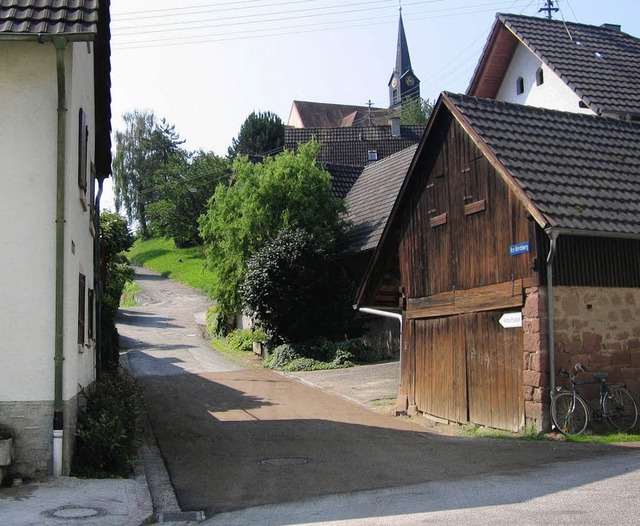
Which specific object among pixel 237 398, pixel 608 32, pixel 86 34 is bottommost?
pixel 237 398

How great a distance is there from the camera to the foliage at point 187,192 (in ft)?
211

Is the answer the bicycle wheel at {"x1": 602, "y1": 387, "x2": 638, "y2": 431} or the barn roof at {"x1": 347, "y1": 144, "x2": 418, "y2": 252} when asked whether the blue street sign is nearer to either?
the bicycle wheel at {"x1": 602, "y1": 387, "x2": 638, "y2": 431}

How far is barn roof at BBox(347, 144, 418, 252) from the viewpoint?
92.4 feet

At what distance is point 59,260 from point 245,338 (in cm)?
2190

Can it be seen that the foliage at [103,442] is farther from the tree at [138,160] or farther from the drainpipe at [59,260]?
the tree at [138,160]

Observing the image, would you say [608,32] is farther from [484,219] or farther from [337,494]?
[337,494]

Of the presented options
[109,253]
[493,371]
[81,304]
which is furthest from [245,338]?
[81,304]

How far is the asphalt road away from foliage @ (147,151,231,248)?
44.0 m

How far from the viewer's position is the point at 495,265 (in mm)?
14461

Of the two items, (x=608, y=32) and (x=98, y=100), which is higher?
(x=608, y=32)

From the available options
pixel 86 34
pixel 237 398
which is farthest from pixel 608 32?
pixel 86 34

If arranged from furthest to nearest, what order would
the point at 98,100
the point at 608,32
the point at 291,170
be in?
the point at 291,170
the point at 608,32
the point at 98,100

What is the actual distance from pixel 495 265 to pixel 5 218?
827 centimetres

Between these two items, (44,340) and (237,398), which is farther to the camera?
(237,398)
